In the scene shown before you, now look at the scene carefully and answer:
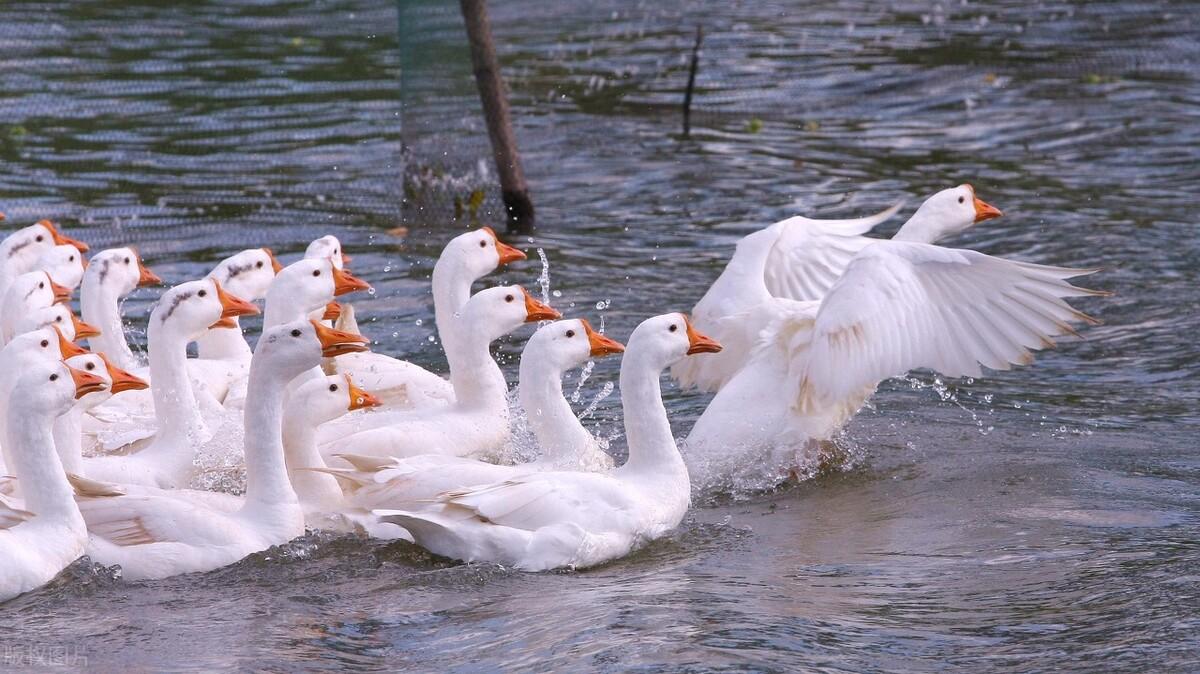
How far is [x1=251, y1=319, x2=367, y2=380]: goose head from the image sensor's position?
670 cm

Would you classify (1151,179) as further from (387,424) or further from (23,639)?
(23,639)

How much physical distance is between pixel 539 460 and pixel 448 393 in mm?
1281

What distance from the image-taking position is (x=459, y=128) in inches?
538

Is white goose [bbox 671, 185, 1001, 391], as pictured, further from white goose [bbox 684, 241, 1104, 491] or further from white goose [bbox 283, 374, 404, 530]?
white goose [bbox 283, 374, 404, 530]

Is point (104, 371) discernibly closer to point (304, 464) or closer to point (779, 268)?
point (304, 464)

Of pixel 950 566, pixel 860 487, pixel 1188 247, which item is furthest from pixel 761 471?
pixel 1188 247

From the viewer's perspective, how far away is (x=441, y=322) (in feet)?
29.3

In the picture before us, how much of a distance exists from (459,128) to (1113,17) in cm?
1200

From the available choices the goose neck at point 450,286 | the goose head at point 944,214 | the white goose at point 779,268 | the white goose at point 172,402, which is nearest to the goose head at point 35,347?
the white goose at point 172,402

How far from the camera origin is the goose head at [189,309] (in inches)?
314

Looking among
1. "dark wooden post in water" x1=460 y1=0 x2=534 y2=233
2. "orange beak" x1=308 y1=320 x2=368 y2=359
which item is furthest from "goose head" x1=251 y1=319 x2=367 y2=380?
"dark wooden post in water" x1=460 y1=0 x2=534 y2=233

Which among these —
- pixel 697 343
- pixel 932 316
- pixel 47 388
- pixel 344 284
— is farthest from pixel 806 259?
pixel 47 388

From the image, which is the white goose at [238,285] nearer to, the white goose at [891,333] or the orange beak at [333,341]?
the orange beak at [333,341]

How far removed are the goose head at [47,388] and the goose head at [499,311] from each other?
2.10 m
